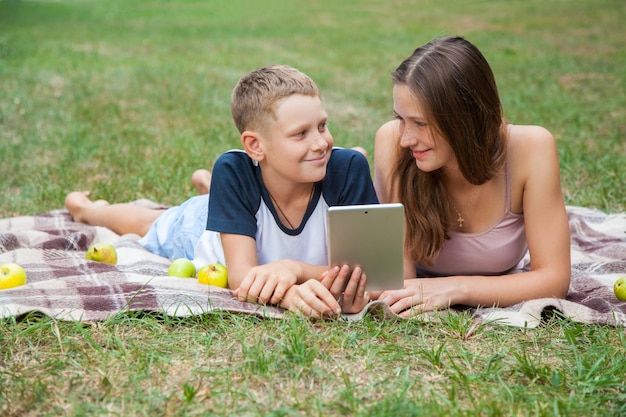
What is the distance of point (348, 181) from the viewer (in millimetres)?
3773

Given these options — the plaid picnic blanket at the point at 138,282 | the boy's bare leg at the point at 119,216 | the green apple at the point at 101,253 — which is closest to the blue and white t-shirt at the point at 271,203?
the plaid picnic blanket at the point at 138,282

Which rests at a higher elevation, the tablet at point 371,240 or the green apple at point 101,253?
the tablet at point 371,240

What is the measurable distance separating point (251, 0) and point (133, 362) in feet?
76.6

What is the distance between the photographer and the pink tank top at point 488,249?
3752mm

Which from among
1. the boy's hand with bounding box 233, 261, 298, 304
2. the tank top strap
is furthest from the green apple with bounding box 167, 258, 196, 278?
the tank top strap

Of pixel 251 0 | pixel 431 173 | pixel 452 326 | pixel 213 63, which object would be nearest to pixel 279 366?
pixel 452 326

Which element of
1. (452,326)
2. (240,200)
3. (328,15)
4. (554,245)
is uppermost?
(328,15)

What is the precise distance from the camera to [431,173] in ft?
12.2

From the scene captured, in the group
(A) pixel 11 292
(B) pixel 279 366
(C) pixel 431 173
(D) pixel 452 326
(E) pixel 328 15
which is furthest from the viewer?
(E) pixel 328 15

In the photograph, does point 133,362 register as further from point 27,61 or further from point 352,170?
point 27,61

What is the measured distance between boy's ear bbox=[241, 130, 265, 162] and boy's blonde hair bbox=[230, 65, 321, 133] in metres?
0.04

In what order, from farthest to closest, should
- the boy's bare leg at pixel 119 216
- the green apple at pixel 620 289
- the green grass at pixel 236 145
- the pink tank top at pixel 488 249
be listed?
the boy's bare leg at pixel 119 216 → the pink tank top at pixel 488 249 → the green apple at pixel 620 289 → the green grass at pixel 236 145

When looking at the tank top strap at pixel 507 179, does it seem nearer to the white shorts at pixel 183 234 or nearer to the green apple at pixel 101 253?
the white shorts at pixel 183 234

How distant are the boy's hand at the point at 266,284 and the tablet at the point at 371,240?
258 mm
